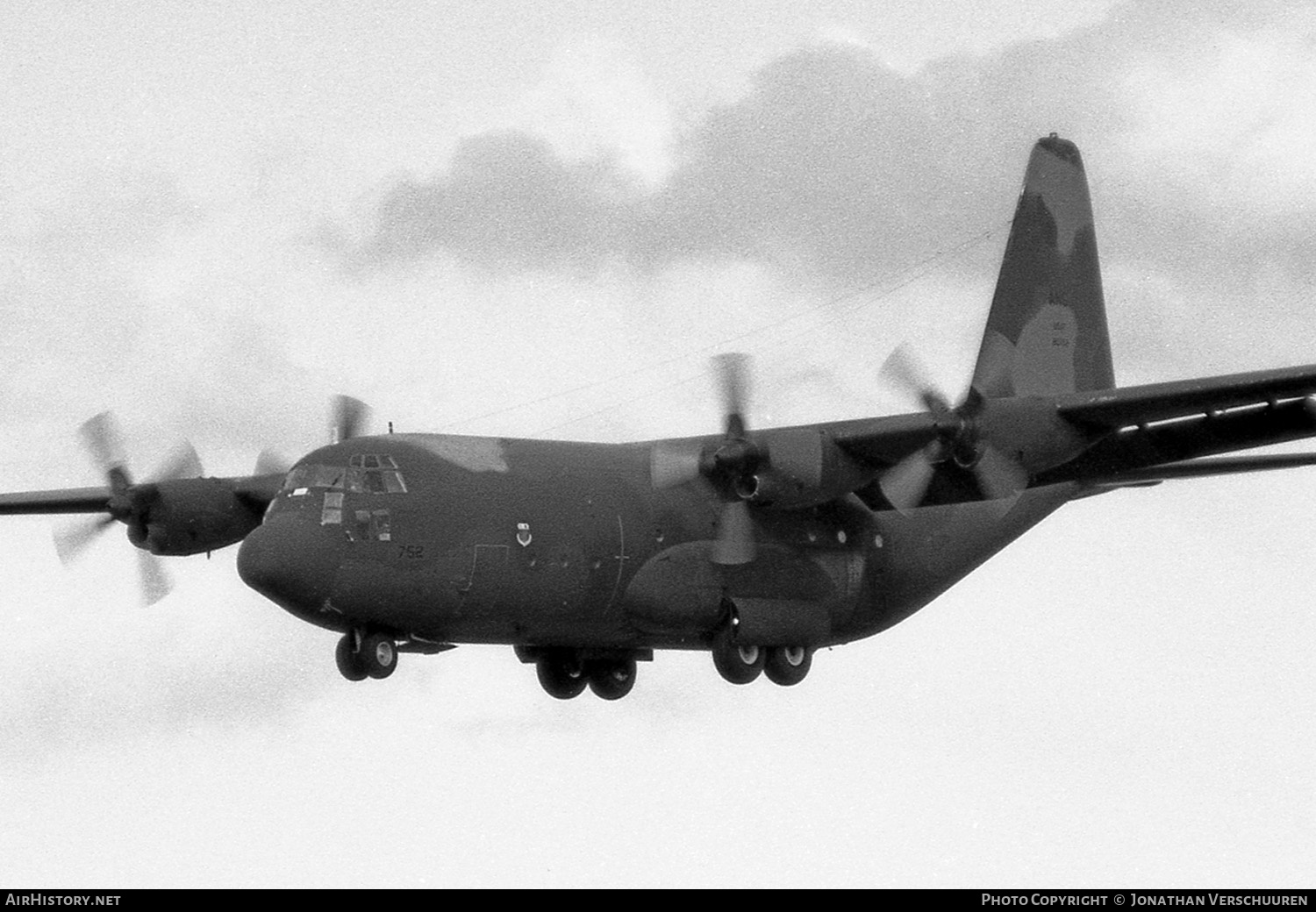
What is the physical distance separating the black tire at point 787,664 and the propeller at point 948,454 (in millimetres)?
1998

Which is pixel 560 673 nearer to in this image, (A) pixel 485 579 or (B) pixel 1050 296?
(A) pixel 485 579

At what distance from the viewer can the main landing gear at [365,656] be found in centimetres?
2338

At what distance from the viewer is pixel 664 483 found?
83.4 feet

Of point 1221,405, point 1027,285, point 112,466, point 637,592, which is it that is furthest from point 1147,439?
point 112,466

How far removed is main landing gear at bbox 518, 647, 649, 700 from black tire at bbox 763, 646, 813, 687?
1735 millimetres

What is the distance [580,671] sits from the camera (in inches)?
1039

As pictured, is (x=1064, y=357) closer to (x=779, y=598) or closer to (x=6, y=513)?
(x=779, y=598)

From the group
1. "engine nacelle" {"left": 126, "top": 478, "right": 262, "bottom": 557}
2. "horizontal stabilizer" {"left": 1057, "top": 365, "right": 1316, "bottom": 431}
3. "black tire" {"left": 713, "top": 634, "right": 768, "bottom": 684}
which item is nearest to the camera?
"horizontal stabilizer" {"left": 1057, "top": 365, "right": 1316, "bottom": 431}

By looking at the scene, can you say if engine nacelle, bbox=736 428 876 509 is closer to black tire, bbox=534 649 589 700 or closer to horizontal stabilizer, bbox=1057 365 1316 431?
horizontal stabilizer, bbox=1057 365 1316 431

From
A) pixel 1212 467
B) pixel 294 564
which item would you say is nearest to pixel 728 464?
pixel 294 564

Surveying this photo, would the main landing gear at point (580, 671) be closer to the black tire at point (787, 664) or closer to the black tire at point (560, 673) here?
the black tire at point (560, 673)

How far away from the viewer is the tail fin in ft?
93.1

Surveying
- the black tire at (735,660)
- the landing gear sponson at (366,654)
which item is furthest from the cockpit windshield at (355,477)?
the black tire at (735,660)

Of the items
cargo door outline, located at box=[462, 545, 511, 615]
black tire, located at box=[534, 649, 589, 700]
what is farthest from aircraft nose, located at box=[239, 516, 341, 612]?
black tire, located at box=[534, 649, 589, 700]
